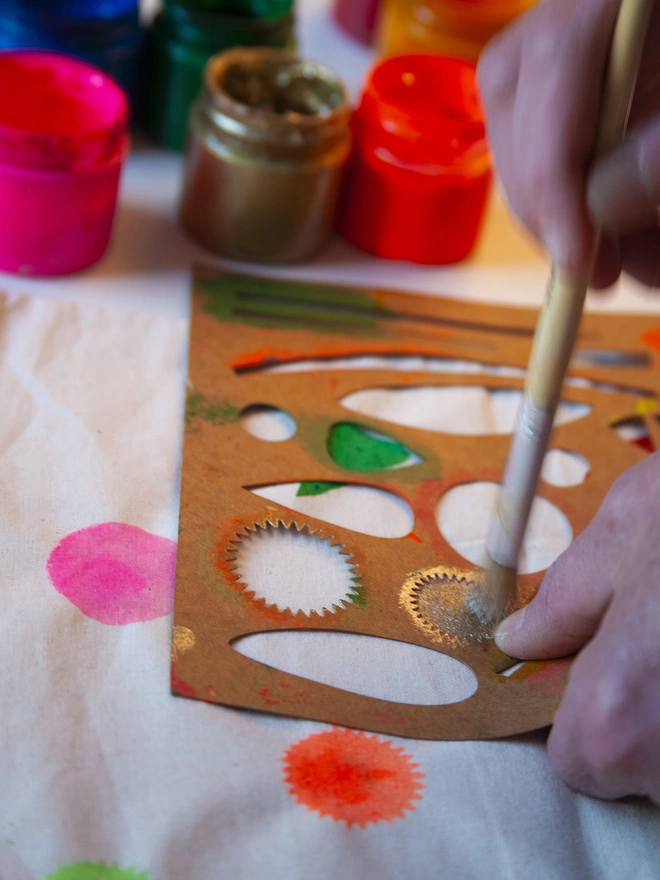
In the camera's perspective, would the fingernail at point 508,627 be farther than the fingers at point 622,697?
Yes

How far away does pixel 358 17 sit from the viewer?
123cm

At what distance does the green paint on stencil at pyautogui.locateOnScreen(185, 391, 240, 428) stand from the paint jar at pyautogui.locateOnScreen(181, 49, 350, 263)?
0.67 feet

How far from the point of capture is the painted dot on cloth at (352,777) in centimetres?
51

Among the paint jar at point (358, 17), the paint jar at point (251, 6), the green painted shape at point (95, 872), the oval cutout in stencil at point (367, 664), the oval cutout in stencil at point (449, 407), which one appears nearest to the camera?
the green painted shape at point (95, 872)

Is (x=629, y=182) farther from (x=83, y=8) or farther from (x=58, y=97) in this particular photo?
(x=83, y=8)

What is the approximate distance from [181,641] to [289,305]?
37 centimetres

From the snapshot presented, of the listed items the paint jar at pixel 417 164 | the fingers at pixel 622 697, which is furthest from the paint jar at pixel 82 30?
the fingers at pixel 622 697

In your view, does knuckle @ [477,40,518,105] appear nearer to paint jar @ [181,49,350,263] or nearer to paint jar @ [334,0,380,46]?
paint jar @ [181,49,350,263]

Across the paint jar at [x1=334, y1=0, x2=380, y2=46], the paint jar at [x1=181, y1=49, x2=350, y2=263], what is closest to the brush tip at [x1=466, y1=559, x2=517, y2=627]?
the paint jar at [x1=181, y1=49, x2=350, y2=263]

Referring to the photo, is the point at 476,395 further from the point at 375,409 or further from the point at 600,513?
the point at 600,513

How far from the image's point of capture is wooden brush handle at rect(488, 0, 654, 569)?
0.51m

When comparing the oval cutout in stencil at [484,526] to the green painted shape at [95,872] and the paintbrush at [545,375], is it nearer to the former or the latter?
the paintbrush at [545,375]

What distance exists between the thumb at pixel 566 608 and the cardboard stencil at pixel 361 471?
14 millimetres

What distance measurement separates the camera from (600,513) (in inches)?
21.2
